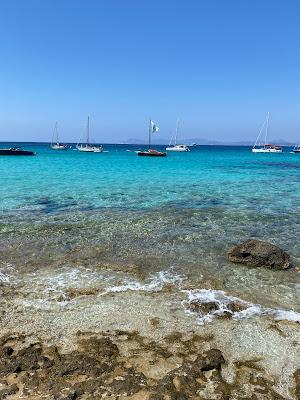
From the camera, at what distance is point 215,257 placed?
40.2ft

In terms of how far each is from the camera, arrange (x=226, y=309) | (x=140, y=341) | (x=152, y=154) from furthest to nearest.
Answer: (x=152, y=154) → (x=226, y=309) → (x=140, y=341)

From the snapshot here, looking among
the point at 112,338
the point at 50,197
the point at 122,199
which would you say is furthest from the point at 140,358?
the point at 50,197

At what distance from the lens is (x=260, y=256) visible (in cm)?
1148

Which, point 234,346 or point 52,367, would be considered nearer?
point 52,367

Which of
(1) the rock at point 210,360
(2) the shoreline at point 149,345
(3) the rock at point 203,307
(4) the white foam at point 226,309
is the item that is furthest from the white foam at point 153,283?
(1) the rock at point 210,360

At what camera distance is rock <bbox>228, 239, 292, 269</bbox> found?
11.3m

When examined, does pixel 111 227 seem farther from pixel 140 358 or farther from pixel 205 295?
pixel 140 358

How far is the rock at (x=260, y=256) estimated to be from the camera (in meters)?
11.3

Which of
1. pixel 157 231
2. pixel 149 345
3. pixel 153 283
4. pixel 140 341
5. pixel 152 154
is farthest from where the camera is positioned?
pixel 152 154

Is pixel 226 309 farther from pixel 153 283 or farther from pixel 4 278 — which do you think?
pixel 4 278

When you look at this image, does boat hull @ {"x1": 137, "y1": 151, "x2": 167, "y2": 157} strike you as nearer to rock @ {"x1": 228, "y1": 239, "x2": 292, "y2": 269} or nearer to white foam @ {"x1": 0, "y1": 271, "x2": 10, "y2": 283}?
rock @ {"x1": 228, "y1": 239, "x2": 292, "y2": 269}

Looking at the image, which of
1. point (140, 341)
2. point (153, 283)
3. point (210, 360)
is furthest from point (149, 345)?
point (153, 283)

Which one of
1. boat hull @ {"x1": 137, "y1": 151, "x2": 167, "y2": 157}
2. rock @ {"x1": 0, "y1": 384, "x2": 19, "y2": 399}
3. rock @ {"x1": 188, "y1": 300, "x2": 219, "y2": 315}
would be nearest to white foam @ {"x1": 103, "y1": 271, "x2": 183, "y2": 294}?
rock @ {"x1": 188, "y1": 300, "x2": 219, "y2": 315}

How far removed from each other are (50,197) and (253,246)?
1637 centimetres
